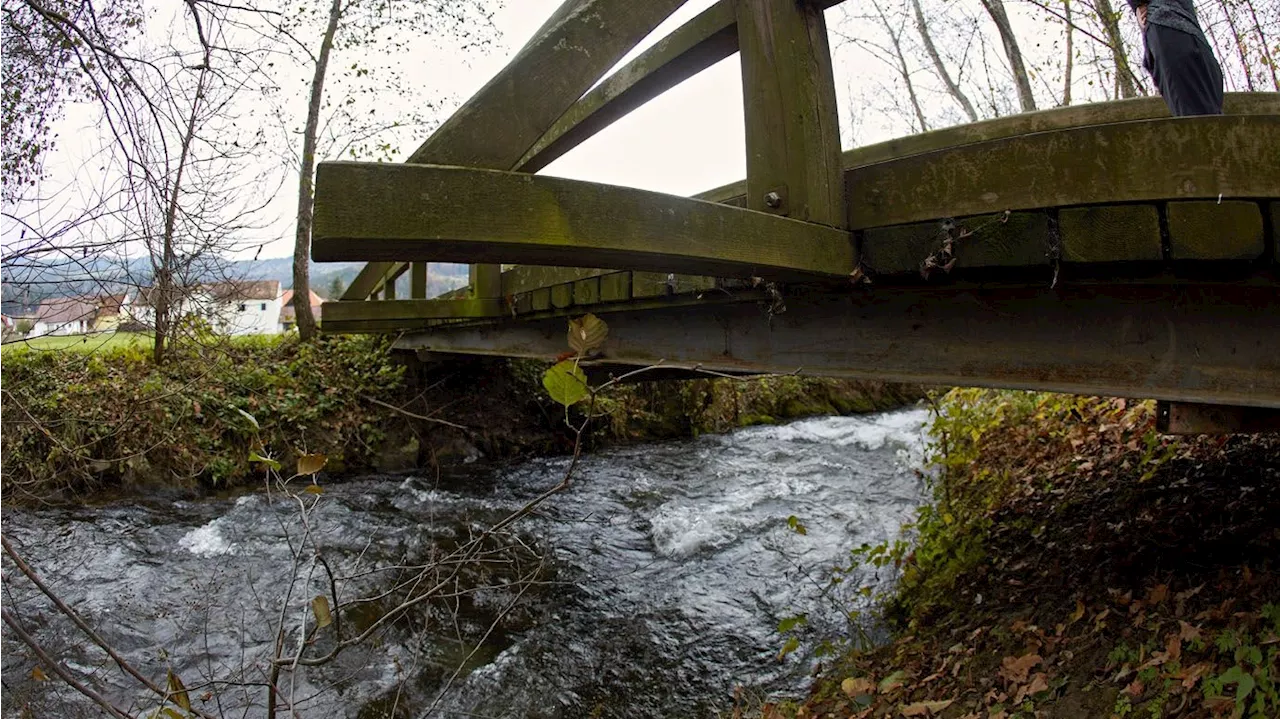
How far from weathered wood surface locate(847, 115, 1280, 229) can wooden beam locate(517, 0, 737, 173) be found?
2.08 feet

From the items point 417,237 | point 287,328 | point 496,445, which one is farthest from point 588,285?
point 287,328

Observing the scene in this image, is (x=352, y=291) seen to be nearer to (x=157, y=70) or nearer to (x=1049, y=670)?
(x=157, y=70)

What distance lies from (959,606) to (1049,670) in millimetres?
1041

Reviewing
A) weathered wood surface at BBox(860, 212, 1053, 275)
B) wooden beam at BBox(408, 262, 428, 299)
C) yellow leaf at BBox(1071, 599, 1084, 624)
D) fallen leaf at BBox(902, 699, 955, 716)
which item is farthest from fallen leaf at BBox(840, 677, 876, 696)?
wooden beam at BBox(408, 262, 428, 299)

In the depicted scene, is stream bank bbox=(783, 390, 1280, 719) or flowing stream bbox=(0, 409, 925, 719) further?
flowing stream bbox=(0, 409, 925, 719)

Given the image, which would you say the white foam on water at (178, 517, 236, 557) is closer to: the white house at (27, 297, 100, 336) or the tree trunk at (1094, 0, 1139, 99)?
the white house at (27, 297, 100, 336)

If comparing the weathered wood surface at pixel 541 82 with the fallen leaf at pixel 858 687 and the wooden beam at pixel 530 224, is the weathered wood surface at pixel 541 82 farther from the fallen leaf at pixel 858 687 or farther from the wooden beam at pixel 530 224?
the fallen leaf at pixel 858 687

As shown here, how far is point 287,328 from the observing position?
38.1ft

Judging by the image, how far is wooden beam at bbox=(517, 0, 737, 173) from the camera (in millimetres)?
2072

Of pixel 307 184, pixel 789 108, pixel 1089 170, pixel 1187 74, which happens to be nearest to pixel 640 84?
pixel 789 108

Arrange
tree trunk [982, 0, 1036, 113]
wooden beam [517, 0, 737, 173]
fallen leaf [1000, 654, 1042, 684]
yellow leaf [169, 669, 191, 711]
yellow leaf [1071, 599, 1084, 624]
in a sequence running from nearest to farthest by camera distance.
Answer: yellow leaf [169, 669, 191, 711] < wooden beam [517, 0, 737, 173] < fallen leaf [1000, 654, 1042, 684] < yellow leaf [1071, 599, 1084, 624] < tree trunk [982, 0, 1036, 113]

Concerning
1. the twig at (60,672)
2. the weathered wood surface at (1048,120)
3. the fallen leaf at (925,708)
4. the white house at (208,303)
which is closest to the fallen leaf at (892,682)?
the fallen leaf at (925,708)

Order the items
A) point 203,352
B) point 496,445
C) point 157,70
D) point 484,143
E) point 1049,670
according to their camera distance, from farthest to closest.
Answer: point 496,445 < point 203,352 < point 157,70 < point 1049,670 < point 484,143

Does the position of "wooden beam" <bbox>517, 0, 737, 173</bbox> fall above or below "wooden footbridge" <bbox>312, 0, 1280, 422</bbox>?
above
